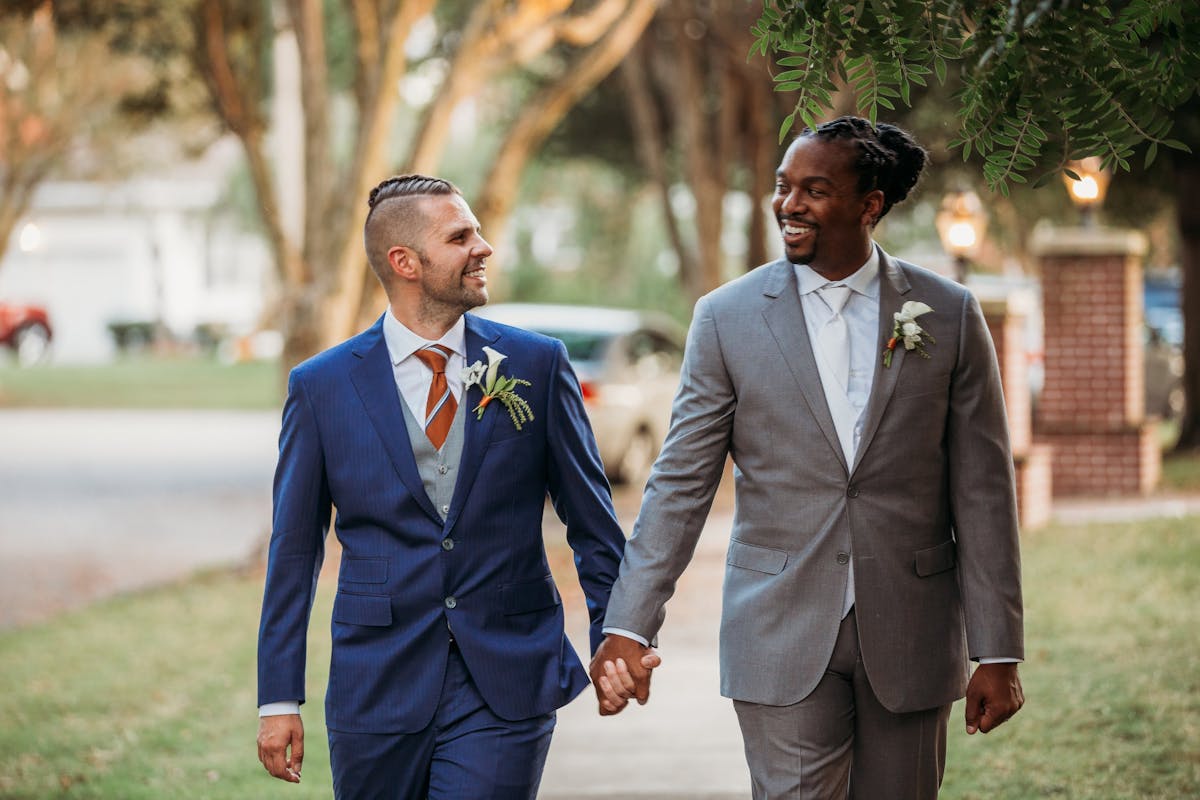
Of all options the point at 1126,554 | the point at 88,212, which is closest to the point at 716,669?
the point at 1126,554

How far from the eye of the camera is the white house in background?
60.8 m

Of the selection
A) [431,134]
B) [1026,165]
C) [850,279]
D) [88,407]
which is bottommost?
[88,407]

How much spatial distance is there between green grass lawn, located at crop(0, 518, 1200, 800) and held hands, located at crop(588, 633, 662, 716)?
273 cm

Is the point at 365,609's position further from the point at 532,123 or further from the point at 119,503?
the point at 119,503

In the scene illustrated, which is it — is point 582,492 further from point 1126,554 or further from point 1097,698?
point 1126,554

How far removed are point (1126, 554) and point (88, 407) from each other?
2573 cm

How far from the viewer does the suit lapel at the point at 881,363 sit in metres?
3.77

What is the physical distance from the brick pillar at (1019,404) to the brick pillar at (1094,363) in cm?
177

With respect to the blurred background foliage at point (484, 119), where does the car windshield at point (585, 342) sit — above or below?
below

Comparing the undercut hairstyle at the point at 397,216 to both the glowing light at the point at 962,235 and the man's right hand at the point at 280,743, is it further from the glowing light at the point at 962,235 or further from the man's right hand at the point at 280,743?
the glowing light at the point at 962,235

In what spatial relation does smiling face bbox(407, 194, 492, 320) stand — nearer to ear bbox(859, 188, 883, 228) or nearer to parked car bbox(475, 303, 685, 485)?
ear bbox(859, 188, 883, 228)

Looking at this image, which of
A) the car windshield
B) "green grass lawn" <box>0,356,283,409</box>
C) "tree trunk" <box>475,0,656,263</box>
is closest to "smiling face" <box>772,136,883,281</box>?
"tree trunk" <box>475,0,656,263</box>

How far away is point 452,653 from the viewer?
3861 millimetres

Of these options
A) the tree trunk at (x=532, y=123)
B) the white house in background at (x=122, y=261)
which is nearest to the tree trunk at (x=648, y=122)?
the tree trunk at (x=532, y=123)
